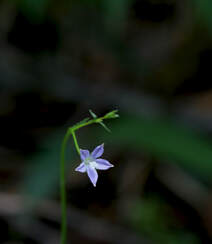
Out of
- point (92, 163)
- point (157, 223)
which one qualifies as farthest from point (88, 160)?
point (157, 223)

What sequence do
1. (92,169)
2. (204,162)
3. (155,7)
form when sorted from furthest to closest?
(155,7) → (204,162) → (92,169)

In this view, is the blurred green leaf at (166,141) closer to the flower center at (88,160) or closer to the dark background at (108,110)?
the dark background at (108,110)

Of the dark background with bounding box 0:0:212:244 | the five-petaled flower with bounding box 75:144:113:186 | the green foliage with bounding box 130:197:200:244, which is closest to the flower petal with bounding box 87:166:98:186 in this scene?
the five-petaled flower with bounding box 75:144:113:186

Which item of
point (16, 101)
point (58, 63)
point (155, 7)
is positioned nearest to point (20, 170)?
point (16, 101)

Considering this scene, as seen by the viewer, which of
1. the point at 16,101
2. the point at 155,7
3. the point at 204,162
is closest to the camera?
the point at 204,162

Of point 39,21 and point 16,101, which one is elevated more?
point 39,21

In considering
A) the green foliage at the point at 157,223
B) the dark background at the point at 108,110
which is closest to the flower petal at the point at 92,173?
the dark background at the point at 108,110

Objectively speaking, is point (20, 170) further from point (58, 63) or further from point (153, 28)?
point (153, 28)

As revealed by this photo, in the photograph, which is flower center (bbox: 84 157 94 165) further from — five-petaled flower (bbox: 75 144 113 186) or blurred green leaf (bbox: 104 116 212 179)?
blurred green leaf (bbox: 104 116 212 179)

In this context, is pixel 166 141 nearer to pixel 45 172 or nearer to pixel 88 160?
pixel 45 172
